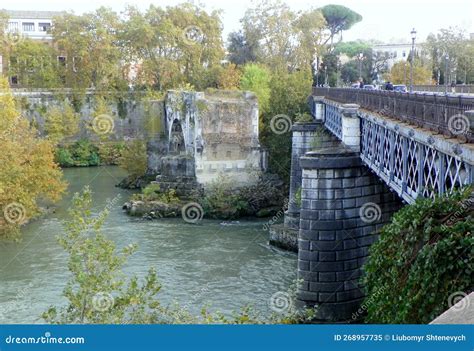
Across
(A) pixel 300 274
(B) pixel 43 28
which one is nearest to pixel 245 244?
(A) pixel 300 274

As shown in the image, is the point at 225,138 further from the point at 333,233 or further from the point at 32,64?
the point at 32,64

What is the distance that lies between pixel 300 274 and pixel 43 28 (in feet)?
145

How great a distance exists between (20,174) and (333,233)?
40.5ft

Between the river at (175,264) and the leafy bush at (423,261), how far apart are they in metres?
5.18

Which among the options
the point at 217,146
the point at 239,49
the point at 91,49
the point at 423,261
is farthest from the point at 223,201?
the point at 423,261

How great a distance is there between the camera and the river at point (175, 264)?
17.2 metres

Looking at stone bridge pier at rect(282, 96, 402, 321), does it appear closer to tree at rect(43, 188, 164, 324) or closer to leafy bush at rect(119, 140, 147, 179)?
tree at rect(43, 188, 164, 324)

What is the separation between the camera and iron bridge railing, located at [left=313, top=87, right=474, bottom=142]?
345 inches

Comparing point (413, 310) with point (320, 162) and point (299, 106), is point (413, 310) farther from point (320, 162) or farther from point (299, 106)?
point (299, 106)

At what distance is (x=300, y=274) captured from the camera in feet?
51.0

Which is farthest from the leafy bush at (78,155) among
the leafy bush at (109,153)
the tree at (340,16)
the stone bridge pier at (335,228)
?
the stone bridge pier at (335,228)

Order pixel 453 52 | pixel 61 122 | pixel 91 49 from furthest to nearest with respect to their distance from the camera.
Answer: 1. pixel 91 49
2. pixel 61 122
3. pixel 453 52

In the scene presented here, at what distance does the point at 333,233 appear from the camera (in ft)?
50.8
